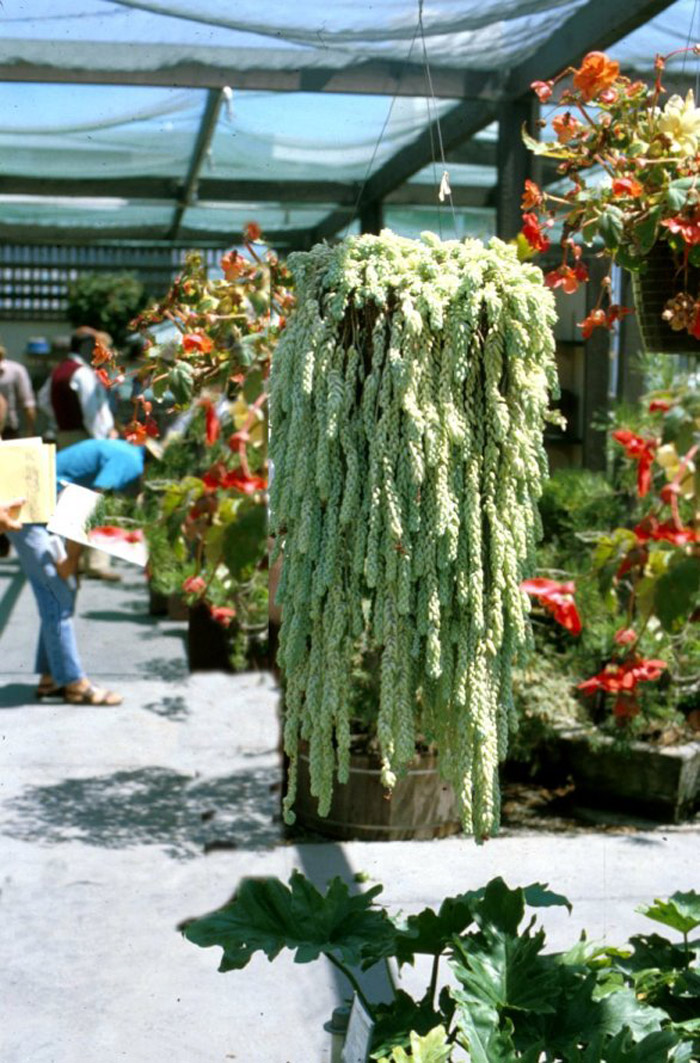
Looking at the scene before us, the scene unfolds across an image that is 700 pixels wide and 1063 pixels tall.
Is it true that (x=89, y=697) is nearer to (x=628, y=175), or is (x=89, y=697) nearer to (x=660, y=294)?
(x=660, y=294)

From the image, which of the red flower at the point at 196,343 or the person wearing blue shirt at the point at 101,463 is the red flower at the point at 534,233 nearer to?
the red flower at the point at 196,343

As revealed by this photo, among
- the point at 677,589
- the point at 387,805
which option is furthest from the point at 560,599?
the point at 387,805

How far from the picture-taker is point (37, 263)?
9.84m

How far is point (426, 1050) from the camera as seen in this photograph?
1915 millimetres

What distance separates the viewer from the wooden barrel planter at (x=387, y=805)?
13.0 feet

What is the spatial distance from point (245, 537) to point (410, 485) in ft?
1.32

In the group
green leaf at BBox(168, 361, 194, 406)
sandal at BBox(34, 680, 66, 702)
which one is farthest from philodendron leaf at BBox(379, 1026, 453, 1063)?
sandal at BBox(34, 680, 66, 702)

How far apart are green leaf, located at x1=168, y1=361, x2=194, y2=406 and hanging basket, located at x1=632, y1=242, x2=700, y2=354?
30.4 inches

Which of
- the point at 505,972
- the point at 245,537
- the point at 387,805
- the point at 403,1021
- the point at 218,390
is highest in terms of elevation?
the point at 218,390

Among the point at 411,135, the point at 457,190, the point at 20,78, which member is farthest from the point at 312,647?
the point at 457,190

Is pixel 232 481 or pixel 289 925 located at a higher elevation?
pixel 232 481

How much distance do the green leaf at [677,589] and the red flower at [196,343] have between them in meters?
0.87

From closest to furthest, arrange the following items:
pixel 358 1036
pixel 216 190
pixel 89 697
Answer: pixel 358 1036, pixel 89 697, pixel 216 190

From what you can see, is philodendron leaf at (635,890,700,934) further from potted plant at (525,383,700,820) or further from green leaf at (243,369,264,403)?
green leaf at (243,369,264,403)
